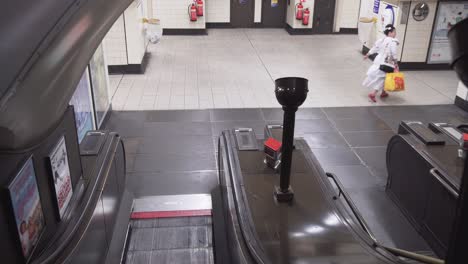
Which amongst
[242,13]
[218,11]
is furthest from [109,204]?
[242,13]

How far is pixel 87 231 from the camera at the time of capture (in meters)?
3.16

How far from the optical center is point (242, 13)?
15805 mm

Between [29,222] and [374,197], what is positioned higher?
[29,222]

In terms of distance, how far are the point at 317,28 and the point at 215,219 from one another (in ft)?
38.6

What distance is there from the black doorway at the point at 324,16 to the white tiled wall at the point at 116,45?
7.63m

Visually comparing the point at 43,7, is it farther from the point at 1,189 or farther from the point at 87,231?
the point at 87,231

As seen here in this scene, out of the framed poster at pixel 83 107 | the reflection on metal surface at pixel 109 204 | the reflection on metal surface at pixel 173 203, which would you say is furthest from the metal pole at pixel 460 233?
the framed poster at pixel 83 107

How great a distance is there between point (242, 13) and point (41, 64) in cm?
1540

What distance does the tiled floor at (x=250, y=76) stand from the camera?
28.3 feet

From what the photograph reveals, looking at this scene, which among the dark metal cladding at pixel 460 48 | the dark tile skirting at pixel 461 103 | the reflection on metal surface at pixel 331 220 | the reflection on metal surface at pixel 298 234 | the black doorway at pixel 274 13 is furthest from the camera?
the black doorway at pixel 274 13

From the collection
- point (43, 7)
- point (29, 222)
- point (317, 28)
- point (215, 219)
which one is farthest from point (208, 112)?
point (317, 28)

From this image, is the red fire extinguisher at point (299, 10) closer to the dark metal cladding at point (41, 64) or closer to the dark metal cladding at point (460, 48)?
the dark metal cladding at point (41, 64)

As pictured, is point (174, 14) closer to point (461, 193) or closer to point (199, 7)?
point (199, 7)

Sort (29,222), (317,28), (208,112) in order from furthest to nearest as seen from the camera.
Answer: (317,28)
(208,112)
(29,222)
